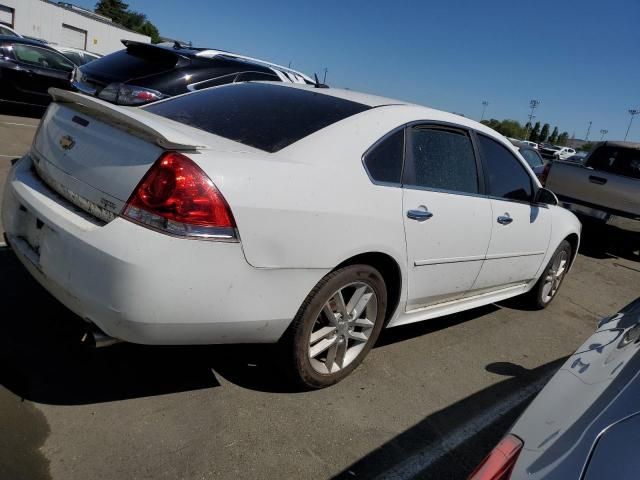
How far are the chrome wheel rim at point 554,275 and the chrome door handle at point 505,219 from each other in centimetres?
129

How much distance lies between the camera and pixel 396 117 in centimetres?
310

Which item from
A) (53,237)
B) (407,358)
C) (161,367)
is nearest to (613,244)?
(407,358)

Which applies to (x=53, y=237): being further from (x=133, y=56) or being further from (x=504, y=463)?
(x=133, y=56)

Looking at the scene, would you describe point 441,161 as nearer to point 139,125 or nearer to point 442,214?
point 442,214

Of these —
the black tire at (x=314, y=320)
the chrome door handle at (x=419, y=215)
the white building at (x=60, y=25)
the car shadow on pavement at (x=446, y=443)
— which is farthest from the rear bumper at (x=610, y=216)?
the white building at (x=60, y=25)

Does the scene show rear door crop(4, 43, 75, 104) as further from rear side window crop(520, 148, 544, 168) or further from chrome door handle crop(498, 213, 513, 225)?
rear side window crop(520, 148, 544, 168)

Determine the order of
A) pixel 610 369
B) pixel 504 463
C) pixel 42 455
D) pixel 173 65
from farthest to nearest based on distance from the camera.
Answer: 1. pixel 173 65
2. pixel 42 455
3. pixel 610 369
4. pixel 504 463

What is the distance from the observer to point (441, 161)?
3363 millimetres

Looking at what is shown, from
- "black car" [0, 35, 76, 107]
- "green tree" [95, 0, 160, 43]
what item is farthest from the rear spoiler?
"green tree" [95, 0, 160, 43]

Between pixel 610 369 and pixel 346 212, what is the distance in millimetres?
1385

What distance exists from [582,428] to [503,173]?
293 cm

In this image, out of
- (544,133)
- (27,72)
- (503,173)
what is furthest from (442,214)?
(544,133)

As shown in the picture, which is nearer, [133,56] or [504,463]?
[504,463]

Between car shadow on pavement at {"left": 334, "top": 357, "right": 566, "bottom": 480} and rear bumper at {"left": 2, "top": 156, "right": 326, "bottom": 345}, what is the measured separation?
0.77 metres
